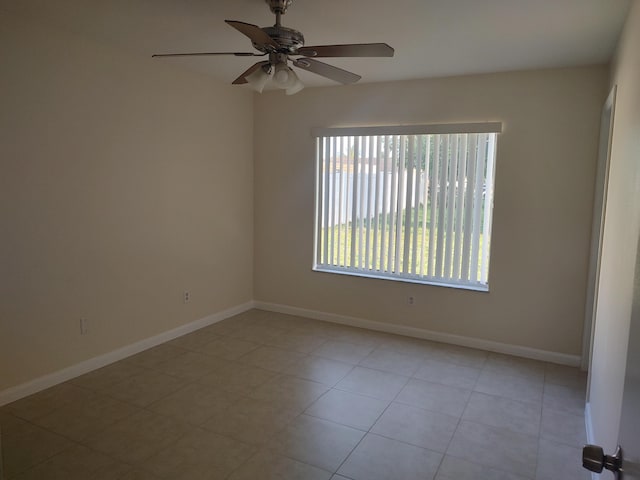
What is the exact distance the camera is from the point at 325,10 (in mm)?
2615

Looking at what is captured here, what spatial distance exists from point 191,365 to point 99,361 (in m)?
0.72

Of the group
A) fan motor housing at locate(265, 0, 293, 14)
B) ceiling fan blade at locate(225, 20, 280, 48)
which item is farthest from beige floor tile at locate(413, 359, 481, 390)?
fan motor housing at locate(265, 0, 293, 14)

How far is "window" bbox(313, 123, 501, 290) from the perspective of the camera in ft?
13.2

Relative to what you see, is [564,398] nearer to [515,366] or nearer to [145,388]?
[515,366]

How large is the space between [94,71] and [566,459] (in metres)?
4.05

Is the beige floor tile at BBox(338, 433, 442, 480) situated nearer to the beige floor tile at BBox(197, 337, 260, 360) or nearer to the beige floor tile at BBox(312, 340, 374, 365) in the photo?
the beige floor tile at BBox(312, 340, 374, 365)

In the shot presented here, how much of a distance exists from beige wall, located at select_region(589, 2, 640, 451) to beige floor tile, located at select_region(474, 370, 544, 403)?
1.43 ft

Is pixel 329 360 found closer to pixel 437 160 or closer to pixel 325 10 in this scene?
pixel 437 160

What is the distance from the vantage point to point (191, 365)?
3604 mm

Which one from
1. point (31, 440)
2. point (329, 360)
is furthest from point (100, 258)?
point (329, 360)

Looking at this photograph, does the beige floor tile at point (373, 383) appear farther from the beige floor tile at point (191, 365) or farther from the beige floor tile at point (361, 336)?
the beige floor tile at point (191, 365)

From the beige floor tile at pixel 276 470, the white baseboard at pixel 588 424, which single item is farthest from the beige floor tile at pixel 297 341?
the white baseboard at pixel 588 424

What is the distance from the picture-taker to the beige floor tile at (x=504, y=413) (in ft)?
9.19

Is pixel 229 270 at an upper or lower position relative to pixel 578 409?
upper
